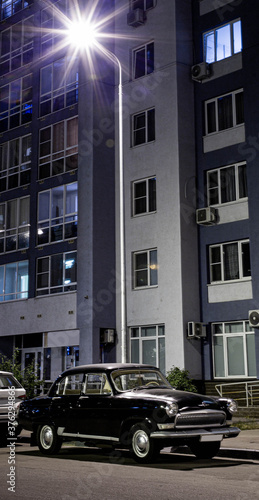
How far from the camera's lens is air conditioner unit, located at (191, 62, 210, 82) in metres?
27.2

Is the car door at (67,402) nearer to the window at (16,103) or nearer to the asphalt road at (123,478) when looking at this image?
the asphalt road at (123,478)

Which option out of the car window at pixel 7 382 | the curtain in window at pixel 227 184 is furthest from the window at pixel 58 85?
the car window at pixel 7 382

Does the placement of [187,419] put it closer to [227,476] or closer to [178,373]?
[227,476]

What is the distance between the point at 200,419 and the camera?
10781 millimetres

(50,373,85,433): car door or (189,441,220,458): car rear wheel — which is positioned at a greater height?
(50,373,85,433): car door

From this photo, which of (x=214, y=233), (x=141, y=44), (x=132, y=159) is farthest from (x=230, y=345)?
(x=141, y=44)

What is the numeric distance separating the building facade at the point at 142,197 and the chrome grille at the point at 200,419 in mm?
13429

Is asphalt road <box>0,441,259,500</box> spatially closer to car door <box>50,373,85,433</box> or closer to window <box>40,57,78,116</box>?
car door <box>50,373,85,433</box>

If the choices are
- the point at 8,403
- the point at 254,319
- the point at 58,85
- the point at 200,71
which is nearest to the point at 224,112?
the point at 200,71

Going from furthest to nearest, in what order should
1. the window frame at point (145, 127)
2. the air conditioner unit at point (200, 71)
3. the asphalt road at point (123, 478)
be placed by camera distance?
the window frame at point (145, 127), the air conditioner unit at point (200, 71), the asphalt road at point (123, 478)

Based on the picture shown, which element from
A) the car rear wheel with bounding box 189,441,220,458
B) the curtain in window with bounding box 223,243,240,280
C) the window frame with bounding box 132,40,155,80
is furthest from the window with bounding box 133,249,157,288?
the car rear wheel with bounding box 189,441,220,458

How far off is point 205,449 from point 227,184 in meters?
16.3

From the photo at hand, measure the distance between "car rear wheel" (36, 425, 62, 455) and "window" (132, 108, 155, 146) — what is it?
59.6 feet

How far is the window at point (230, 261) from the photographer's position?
2525 centimetres
